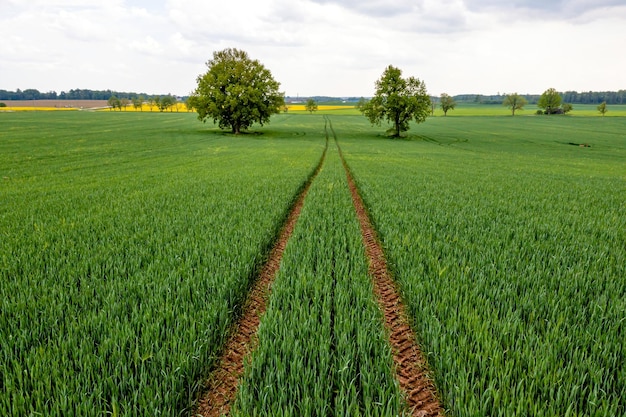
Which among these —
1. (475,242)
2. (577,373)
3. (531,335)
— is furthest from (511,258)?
(577,373)

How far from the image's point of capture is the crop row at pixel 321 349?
2664mm

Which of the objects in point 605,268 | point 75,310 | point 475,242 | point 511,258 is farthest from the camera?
point 475,242

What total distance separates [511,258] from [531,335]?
2.68m

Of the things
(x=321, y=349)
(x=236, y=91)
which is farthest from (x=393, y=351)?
(x=236, y=91)

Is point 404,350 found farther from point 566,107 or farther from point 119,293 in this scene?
point 566,107

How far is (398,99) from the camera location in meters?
53.0

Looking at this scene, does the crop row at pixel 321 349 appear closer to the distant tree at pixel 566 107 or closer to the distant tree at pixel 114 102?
the distant tree at pixel 566 107

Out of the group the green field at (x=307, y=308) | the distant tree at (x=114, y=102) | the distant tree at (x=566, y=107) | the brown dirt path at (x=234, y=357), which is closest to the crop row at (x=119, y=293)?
the green field at (x=307, y=308)

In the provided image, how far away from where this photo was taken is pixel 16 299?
161 inches

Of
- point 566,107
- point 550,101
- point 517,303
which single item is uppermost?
point 550,101

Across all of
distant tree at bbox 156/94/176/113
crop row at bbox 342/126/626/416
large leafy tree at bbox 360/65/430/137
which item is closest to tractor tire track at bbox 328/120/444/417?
crop row at bbox 342/126/626/416

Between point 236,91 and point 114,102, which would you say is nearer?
point 236,91

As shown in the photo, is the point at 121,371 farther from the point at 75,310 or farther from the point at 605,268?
the point at 605,268

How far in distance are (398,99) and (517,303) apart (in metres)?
53.9
